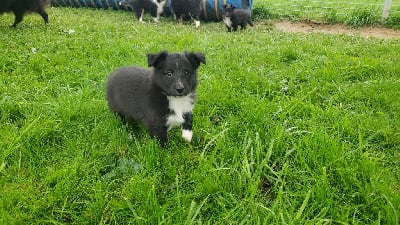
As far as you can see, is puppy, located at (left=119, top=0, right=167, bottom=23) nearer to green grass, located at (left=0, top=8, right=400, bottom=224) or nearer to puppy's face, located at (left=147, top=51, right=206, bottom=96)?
green grass, located at (left=0, top=8, right=400, bottom=224)

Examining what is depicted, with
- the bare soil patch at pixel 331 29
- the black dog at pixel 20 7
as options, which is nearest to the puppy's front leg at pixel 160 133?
the black dog at pixel 20 7

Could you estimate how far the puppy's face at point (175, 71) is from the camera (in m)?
3.88

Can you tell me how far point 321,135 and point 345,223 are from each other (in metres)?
1.10

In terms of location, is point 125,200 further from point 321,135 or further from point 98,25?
point 98,25

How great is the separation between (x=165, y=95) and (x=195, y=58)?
0.55 metres

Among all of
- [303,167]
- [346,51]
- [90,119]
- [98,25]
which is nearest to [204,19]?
[98,25]

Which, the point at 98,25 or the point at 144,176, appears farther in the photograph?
the point at 98,25

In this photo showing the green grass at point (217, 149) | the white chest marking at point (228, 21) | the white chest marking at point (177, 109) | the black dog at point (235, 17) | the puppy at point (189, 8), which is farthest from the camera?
the puppy at point (189, 8)

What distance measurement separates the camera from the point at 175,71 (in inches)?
157

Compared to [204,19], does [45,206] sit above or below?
above

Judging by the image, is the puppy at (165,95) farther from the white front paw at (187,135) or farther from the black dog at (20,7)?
the black dog at (20,7)

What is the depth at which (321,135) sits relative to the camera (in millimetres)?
3689

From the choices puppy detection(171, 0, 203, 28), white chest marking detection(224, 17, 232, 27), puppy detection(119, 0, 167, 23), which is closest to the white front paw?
white chest marking detection(224, 17, 232, 27)

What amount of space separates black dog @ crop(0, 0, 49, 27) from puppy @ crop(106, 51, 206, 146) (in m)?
6.74
